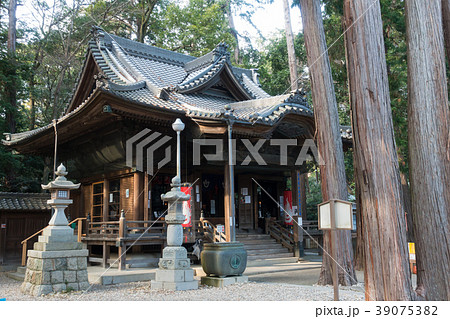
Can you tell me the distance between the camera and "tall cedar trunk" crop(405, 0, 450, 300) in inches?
219

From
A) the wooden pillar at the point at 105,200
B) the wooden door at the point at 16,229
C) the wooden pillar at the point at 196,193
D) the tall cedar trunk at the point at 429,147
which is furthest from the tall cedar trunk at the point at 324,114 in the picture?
the wooden door at the point at 16,229

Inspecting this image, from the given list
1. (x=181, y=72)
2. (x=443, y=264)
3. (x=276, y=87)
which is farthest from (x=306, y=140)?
(x=276, y=87)

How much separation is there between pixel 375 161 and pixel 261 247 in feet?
27.4

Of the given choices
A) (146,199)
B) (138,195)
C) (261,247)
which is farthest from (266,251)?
(138,195)

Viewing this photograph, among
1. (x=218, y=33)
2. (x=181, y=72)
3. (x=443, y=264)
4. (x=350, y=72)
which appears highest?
(x=218, y=33)

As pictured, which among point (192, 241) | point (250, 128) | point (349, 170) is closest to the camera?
point (250, 128)

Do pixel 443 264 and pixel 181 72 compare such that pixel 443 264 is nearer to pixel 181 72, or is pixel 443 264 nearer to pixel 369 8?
pixel 369 8

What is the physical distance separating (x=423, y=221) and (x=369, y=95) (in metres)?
2.07

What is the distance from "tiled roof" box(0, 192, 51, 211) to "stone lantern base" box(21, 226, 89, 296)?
6.66 m

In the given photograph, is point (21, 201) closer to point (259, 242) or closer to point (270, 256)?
point (259, 242)

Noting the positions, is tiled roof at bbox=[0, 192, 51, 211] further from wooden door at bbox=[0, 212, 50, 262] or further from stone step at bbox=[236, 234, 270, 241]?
stone step at bbox=[236, 234, 270, 241]

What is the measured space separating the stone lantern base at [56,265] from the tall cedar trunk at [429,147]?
21.1 ft

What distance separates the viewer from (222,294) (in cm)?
737

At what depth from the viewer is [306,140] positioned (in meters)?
13.4
